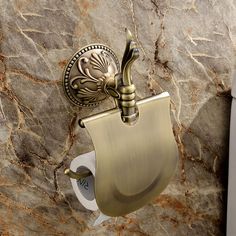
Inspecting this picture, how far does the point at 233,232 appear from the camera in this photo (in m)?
1.08

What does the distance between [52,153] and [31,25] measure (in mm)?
272

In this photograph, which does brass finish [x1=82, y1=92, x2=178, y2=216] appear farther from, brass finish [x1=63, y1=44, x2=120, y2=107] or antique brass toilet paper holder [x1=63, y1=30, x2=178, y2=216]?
brass finish [x1=63, y1=44, x2=120, y2=107]

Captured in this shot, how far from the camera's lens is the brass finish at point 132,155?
669mm

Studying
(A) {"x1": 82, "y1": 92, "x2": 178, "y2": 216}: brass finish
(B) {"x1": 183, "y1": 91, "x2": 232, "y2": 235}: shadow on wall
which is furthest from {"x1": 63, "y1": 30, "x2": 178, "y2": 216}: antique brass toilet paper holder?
(B) {"x1": 183, "y1": 91, "x2": 232, "y2": 235}: shadow on wall

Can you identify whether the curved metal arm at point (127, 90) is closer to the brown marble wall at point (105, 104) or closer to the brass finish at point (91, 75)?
the brass finish at point (91, 75)

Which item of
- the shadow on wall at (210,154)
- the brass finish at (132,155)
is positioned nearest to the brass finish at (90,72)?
the brass finish at (132,155)

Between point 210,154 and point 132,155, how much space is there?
15.6 inches

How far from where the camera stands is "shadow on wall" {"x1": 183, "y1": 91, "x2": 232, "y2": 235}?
986mm

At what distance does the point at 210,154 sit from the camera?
1.03 metres

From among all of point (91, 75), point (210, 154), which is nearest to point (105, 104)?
point (91, 75)

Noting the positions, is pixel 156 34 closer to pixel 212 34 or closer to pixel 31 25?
pixel 212 34

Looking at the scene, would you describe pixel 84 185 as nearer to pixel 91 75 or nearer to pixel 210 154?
pixel 91 75

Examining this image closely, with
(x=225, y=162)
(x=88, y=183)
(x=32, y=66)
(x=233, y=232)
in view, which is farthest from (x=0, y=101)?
(x=233, y=232)

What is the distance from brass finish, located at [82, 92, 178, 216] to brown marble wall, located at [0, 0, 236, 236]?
A: 0.55 feet
